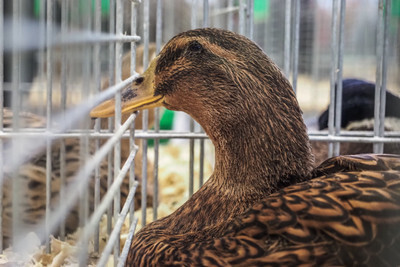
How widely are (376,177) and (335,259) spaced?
0.76 ft

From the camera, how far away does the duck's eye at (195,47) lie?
4.81 feet

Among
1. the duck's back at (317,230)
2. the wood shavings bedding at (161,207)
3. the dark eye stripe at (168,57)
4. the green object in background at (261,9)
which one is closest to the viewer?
the duck's back at (317,230)

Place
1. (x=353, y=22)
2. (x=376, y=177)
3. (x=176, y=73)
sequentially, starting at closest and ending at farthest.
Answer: (x=376, y=177) → (x=176, y=73) → (x=353, y=22)

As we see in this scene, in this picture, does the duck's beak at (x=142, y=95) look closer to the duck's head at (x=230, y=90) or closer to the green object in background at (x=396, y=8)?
the duck's head at (x=230, y=90)

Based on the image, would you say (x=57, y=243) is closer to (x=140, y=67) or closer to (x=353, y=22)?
(x=140, y=67)

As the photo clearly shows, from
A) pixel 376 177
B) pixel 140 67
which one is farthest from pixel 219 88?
pixel 140 67

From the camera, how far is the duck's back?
3.58 feet

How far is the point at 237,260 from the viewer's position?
1135 millimetres

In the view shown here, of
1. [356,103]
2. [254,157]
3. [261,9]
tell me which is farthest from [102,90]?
[261,9]

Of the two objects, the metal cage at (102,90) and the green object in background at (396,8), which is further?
the green object in background at (396,8)

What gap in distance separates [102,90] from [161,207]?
1230 millimetres

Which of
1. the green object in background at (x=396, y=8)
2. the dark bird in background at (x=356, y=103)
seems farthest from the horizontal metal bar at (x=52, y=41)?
the green object in background at (x=396, y=8)

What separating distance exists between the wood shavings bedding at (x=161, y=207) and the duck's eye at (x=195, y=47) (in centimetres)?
61

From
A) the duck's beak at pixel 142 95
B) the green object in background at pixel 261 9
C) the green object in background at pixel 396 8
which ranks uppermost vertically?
the green object in background at pixel 261 9
